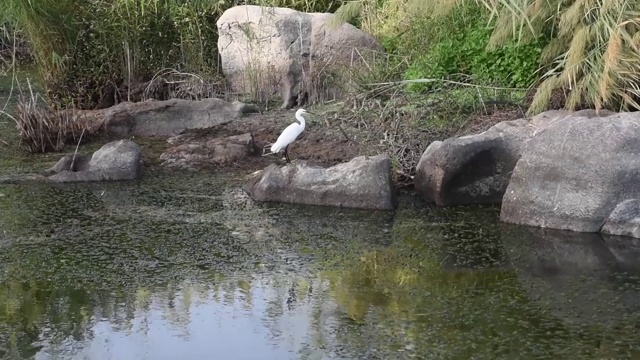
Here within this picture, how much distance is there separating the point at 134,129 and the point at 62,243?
2860 millimetres

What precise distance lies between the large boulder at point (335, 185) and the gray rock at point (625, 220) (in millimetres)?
1245

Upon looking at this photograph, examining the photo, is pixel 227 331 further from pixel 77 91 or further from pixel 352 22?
pixel 352 22

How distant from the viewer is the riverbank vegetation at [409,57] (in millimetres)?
6188

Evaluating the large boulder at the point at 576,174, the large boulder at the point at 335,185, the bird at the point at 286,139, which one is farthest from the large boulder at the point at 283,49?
the large boulder at the point at 576,174

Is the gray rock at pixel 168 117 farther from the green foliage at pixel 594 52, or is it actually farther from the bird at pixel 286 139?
the green foliage at pixel 594 52

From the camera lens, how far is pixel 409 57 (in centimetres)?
804

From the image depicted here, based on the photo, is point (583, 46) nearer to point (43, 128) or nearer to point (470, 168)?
point (470, 168)

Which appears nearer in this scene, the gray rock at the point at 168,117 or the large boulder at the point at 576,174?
the large boulder at the point at 576,174

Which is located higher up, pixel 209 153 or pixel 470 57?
pixel 470 57

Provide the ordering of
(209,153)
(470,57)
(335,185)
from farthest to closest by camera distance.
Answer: (470,57)
(209,153)
(335,185)

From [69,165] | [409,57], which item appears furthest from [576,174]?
[69,165]

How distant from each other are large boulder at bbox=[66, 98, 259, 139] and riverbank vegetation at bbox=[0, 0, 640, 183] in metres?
0.73

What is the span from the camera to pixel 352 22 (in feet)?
31.6

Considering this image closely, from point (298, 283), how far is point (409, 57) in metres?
3.82
